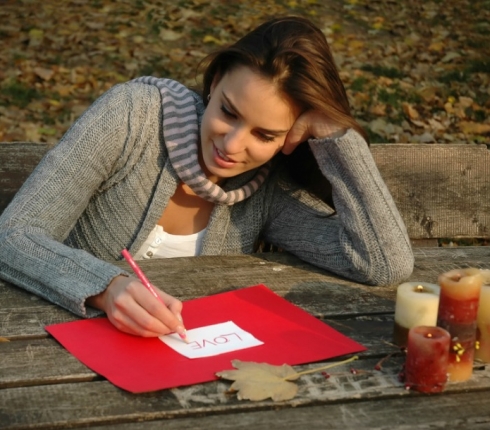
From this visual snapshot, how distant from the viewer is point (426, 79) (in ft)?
21.6

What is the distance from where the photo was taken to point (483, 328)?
184 cm

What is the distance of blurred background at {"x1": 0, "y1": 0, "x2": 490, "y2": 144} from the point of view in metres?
5.86

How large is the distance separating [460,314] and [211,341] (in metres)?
0.51

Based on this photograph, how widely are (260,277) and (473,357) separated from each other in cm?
70

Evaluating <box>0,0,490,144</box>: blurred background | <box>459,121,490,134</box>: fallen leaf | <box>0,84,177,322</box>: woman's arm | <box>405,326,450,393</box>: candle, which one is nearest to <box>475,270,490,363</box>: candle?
<box>405,326,450,393</box>: candle

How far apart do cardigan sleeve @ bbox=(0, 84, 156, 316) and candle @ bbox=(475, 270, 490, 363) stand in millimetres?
820

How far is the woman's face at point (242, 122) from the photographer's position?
2400mm

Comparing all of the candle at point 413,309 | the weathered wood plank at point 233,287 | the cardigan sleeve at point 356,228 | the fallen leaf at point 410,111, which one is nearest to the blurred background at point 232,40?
the fallen leaf at point 410,111

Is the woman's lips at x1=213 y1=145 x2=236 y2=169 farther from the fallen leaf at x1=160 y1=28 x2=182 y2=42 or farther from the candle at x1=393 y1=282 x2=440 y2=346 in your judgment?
the fallen leaf at x1=160 y1=28 x2=182 y2=42

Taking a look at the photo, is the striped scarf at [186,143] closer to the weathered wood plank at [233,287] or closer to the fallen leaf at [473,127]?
the weathered wood plank at [233,287]

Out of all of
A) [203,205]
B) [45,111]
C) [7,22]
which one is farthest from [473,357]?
[7,22]

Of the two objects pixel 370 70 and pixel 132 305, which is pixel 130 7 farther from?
pixel 132 305

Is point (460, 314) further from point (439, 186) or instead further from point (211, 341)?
point (439, 186)

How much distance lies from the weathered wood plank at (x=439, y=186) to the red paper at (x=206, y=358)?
3.25ft
